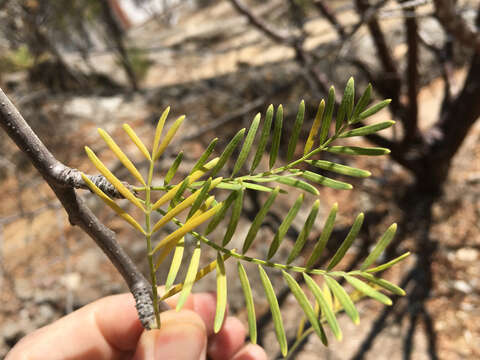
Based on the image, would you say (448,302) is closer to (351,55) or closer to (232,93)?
(351,55)

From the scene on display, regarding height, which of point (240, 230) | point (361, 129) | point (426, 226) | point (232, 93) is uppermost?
point (361, 129)

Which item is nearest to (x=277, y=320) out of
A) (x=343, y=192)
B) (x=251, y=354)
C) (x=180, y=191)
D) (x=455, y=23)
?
(x=180, y=191)

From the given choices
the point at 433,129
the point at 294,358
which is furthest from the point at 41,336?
the point at 433,129

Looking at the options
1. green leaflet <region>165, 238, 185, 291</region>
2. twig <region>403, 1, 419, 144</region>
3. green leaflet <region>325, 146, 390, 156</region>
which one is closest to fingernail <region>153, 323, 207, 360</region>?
green leaflet <region>165, 238, 185, 291</region>

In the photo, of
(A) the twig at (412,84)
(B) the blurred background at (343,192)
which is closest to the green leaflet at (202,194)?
(B) the blurred background at (343,192)

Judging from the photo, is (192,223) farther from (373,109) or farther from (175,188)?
(373,109)

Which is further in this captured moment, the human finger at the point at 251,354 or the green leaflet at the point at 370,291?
the human finger at the point at 251,354

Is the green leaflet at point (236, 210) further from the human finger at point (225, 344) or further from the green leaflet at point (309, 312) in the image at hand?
the human finger at point (225, 344)
